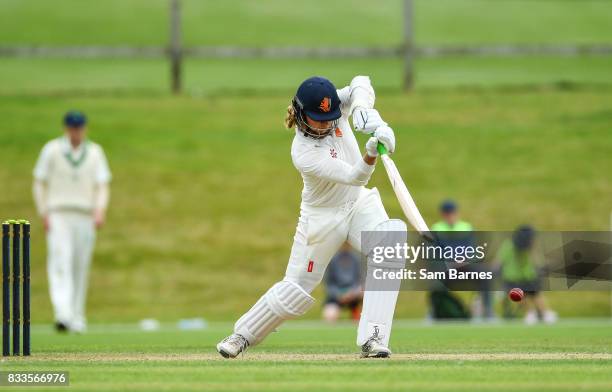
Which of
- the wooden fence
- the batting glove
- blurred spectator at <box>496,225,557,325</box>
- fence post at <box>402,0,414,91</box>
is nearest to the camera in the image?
the batting glove

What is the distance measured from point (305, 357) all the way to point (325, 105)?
1566 millimetres

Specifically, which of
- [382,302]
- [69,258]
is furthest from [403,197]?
[69,258]

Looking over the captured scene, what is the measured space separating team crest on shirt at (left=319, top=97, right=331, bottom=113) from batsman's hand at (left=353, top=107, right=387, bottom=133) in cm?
17

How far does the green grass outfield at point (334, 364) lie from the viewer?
657 cm

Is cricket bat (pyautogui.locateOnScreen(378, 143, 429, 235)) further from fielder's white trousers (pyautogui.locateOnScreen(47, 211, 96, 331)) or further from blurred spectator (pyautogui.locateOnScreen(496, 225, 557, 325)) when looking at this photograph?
blurred spectator (pyautogui.locateOnScreen(496, 225, 557, 325))

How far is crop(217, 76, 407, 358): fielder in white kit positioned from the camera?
27.0 ft

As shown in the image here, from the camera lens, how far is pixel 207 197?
65.7ft

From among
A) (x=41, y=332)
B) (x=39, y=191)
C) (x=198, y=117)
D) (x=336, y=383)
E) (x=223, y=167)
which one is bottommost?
(x=336, y=383)

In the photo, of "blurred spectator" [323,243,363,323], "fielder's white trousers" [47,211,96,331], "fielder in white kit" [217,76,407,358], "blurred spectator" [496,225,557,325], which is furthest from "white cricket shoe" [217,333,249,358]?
"blurred spectator" [496,225,557,325]

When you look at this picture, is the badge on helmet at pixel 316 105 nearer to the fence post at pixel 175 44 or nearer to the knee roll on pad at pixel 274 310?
the knee roll on pad at pixel 274 310

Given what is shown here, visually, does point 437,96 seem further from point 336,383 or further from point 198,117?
point 336,383

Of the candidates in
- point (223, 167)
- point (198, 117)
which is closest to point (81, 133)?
point (223, 167)

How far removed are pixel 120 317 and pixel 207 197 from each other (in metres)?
3.44

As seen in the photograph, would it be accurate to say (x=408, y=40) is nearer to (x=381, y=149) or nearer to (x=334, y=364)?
(x=381, y=149)
